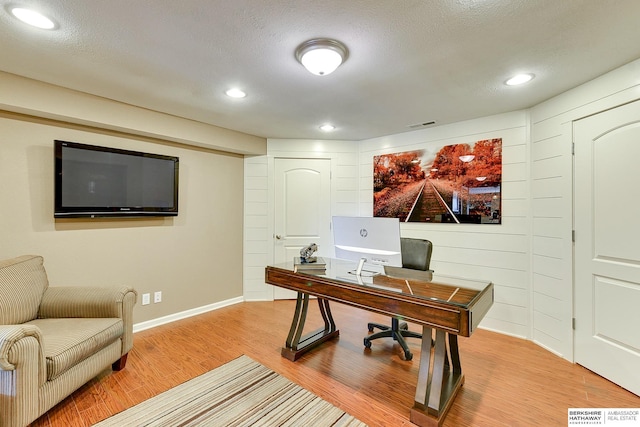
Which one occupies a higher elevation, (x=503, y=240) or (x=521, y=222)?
(x=521, y=222)

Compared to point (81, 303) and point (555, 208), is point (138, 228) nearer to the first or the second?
point (81, 303)

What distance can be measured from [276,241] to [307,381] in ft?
7.27

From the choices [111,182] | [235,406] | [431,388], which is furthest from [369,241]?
[111,182]

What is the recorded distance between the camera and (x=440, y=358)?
1717 millimetres

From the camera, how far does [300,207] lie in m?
4.17

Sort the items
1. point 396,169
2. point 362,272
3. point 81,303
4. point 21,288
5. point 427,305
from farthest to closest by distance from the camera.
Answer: point 396,169
point 362,272
point 81,303
point 21,288
point 427,305

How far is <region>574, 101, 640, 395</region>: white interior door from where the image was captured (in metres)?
2.04

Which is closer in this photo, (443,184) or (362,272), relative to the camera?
(362,272)

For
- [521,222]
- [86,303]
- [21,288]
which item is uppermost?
[521,222]

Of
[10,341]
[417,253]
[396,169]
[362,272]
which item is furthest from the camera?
[396,169]

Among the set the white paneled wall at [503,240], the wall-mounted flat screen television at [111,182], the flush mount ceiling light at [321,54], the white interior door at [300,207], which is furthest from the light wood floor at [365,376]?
the flush mount ceiling light at [321,54]

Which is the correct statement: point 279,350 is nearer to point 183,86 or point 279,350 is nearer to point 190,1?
point 183,86

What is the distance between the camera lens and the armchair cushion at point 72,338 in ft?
5.47

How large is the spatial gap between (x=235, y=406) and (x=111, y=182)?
238 centimetres
